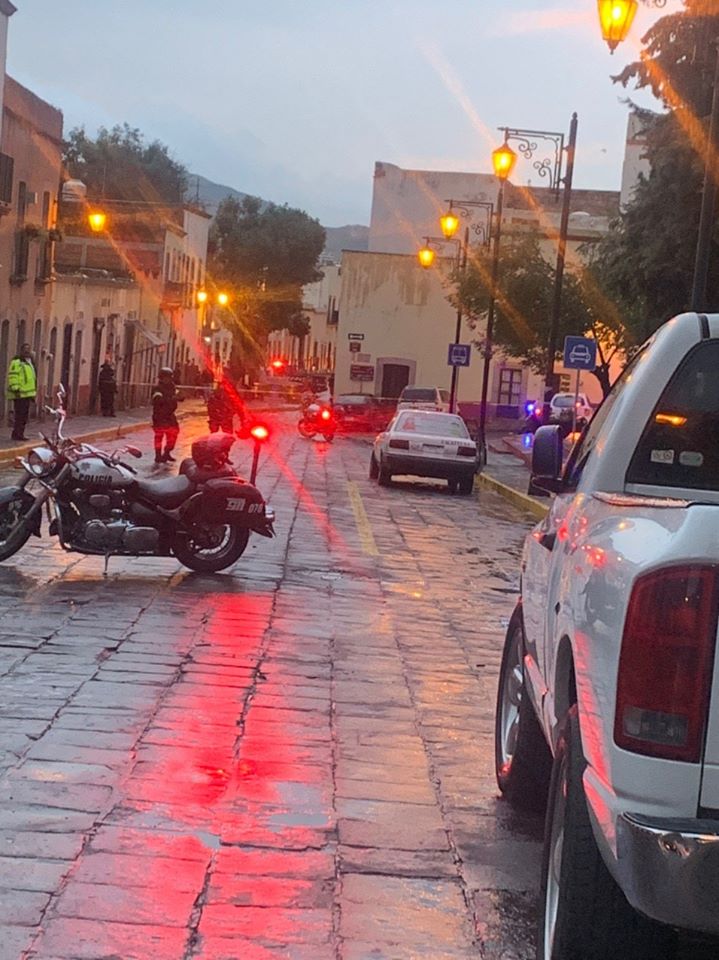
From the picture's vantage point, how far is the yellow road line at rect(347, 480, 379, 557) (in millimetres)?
16819

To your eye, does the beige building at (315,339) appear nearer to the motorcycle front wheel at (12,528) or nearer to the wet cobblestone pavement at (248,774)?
the motorcycle front wheel at (12,528)

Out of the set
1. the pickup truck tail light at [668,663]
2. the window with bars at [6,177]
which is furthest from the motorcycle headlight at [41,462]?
the window with bars at [6,177]

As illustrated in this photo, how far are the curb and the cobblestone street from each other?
34.4ft

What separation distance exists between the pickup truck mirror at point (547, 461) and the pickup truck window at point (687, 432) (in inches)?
44.9

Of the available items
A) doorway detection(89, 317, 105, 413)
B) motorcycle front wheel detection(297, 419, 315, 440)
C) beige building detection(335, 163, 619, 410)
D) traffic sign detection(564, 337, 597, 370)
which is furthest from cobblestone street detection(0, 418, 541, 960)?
beige building detection(335, 163, 619, 410)

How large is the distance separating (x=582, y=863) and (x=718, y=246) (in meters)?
21.7

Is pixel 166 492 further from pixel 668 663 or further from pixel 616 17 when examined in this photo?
pixel 668 663

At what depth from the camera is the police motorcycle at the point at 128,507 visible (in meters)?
12.4

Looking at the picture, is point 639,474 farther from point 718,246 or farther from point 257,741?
point 718,246

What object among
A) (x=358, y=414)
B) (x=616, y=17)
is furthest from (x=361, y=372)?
(x=616, y=17)

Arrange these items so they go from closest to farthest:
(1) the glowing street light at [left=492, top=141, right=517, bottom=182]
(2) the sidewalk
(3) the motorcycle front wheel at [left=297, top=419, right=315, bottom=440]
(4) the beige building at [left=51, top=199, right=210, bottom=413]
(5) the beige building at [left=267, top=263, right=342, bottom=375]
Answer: (2) the sidewalk → (1) the glowing street light at [left=492, top=141, right=517, bottom=182] → (3) the motorcycle front wheel at [left=297, top=419, right=315, bottom=440] → (4) the beige building at [left=51, top=199, right=210, bottom=413] → (5) the beige building at [left=267, top=263, right=342, bottom=375]

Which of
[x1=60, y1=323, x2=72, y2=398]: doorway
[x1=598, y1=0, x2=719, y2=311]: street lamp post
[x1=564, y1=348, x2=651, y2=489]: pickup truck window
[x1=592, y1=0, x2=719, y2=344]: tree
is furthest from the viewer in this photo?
[x1=60, y1=323, x2=72, y2=398]: doorway

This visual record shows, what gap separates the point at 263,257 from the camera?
9675cm

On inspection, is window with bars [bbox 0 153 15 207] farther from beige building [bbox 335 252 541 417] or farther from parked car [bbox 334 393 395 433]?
beige building [bbox 335 252 541 417]
